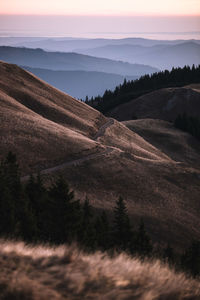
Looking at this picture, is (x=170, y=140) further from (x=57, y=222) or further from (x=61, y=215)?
(x=57, y=222)

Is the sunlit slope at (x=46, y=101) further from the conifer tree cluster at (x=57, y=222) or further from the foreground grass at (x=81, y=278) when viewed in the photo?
the foreground grass at (x=81, y=278)

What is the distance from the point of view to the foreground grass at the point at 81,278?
6.86 metres

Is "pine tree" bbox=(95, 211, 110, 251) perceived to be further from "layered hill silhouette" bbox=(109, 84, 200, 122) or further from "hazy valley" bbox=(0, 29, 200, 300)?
"layered hill silhouette" bbox=(109, 84, 200, 122)

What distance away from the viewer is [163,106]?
514 feet

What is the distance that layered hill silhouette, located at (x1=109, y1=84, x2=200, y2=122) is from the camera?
492ft

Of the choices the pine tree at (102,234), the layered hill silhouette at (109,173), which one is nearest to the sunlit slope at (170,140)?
the layered hill silhouette at (109,173)

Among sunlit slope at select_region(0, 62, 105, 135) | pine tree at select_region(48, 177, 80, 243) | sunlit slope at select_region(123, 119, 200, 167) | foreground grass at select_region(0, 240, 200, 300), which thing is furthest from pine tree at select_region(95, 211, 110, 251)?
sunlit slope at select_region(123, 119, 200, 167)

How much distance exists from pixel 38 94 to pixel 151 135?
42015 mm

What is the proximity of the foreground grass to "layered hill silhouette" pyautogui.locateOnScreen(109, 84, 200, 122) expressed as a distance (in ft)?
472

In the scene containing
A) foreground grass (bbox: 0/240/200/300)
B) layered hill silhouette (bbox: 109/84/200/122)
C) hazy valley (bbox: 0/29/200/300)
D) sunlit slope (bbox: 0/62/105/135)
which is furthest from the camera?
layered hill silhouette (bbox: 109/84/200/122)

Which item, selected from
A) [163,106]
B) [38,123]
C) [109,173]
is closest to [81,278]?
[109,173]

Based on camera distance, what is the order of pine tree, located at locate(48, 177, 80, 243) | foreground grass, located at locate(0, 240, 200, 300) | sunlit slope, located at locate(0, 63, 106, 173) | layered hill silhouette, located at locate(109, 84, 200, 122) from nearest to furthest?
1. foreground grass, located at locate(0, 240, 200, 300)
2. pine tree, located at locate(48, 177, 80, 243)
3. sunlit slope, located at locate(0, 63, 106, 173)
4. layered hill silhouette, located at locate(109, 84, 200, 122)

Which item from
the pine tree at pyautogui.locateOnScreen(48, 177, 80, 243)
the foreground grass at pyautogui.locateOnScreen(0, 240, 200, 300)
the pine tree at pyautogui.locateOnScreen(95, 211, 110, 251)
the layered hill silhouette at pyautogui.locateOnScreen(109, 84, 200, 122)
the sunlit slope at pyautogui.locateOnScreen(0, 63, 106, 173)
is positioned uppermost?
the layered hill silhouette at pyautogui.locateOnScreen(109, 84, 200, 122)

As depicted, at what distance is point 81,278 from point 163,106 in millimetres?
155018
